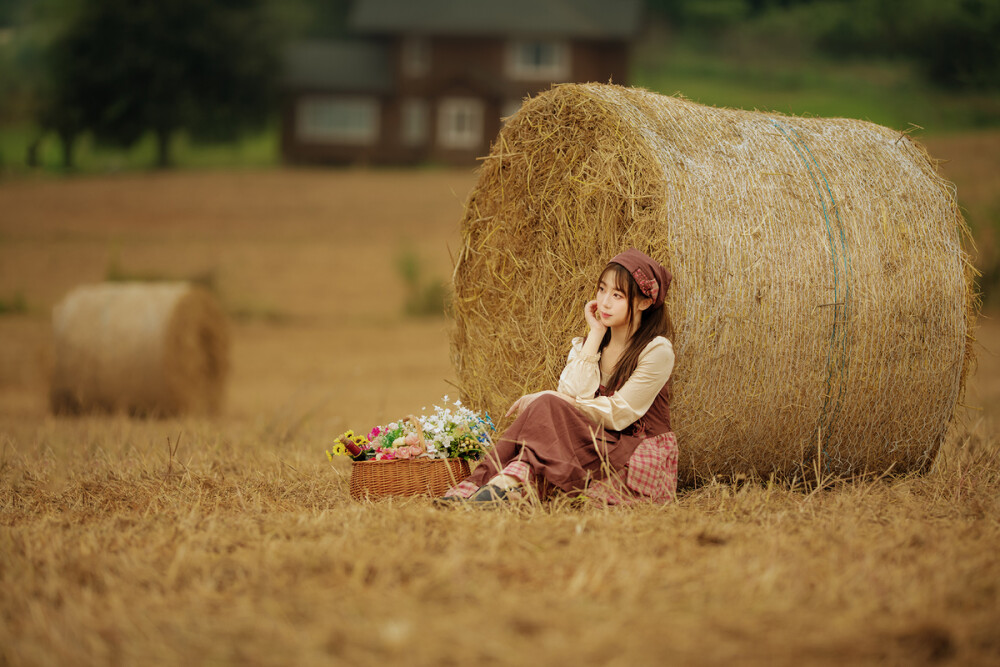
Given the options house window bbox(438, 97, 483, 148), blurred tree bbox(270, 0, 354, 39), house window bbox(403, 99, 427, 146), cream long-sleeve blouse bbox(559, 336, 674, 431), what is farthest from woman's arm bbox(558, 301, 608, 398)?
blurred tree bbox(270, 0, 354, 39)

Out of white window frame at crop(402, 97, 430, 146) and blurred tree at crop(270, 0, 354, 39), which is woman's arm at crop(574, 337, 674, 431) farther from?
blurred tree at crop(270, 0, 354, 39)

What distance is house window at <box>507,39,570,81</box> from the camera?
3003cm

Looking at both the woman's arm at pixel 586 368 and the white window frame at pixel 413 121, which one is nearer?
the woman's arm at pixel 586 368

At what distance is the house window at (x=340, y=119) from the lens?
30.6 metres

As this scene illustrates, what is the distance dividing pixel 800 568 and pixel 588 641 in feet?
3.29

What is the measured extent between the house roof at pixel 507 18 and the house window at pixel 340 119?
247 centimetres

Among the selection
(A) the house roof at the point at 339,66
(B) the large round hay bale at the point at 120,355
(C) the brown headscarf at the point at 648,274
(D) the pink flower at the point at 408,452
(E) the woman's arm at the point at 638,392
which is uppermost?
(A) the house roof at the point at 339,66

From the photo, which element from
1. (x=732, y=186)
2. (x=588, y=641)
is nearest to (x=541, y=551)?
(x=588, y=641)

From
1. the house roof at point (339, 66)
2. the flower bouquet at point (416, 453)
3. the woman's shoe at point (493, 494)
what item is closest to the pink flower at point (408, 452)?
the flower bouquet at point (416, 453)

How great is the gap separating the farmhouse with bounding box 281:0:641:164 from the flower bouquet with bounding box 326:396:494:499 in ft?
81.8

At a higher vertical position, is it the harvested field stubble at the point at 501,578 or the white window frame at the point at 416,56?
the white window frame at the point at 416,56

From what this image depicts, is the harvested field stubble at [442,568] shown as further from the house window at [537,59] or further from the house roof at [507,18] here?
the house roof at [507,18]

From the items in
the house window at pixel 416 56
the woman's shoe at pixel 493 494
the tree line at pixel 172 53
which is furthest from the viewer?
the house window at pixel 416 56

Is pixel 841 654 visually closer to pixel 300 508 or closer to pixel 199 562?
pixel 199 562
